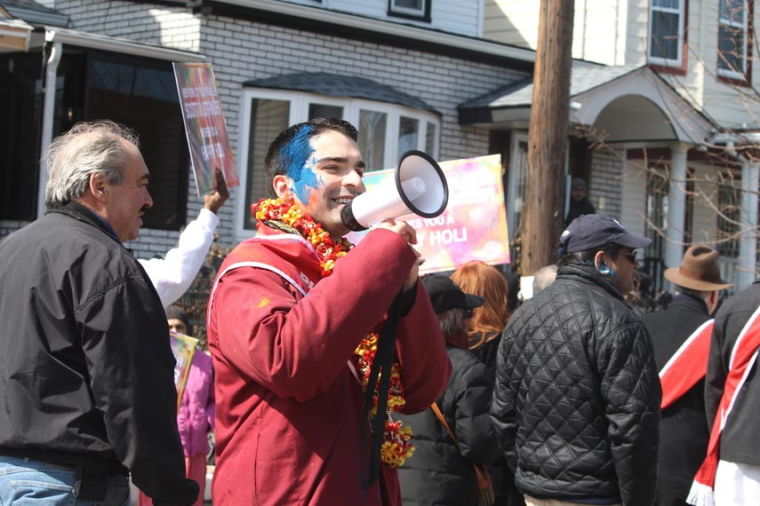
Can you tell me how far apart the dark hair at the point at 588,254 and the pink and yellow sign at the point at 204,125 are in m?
2.38

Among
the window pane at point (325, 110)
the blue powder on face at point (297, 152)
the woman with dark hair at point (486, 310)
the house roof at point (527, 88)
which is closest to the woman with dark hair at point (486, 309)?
the woman with dark hair at point (486, 310)

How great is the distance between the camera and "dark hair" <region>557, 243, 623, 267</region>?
480 cm

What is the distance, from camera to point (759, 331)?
5.00 m

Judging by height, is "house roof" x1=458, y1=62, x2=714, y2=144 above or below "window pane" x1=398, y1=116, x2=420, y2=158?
above

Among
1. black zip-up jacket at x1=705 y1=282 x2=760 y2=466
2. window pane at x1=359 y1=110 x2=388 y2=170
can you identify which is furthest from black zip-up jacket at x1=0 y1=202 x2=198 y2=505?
window pane at x1=359 y1=110 x2=388 y2=170

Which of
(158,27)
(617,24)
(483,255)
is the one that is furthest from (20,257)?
(617,24)

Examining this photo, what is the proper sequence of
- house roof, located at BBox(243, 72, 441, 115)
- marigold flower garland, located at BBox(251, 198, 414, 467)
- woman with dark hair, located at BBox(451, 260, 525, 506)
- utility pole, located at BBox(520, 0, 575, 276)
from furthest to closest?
1. house roof, located at BBox(243, 72, 441, 115)
2. utility pole, located at BBox(520, 0, 575, 276)
3. woman with dark hair, located at BBox(451, 260, 525, 506)
4. marigold flower garland, located at BBox(251, 198, 414, 467)

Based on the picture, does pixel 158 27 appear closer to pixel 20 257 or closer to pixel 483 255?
pixel 483 255

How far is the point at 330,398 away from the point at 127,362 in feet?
1.82

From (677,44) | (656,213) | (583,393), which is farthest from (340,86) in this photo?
(583,393)

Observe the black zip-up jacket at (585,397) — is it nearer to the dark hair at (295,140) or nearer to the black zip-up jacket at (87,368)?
the dark hair at (295,140)

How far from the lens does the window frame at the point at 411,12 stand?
16.2m

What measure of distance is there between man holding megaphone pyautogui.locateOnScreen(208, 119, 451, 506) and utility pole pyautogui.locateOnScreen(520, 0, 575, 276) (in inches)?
238

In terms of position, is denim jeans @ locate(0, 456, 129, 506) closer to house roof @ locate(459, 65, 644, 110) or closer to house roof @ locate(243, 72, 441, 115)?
house roof @ locate(243, 72, 441, 115)
